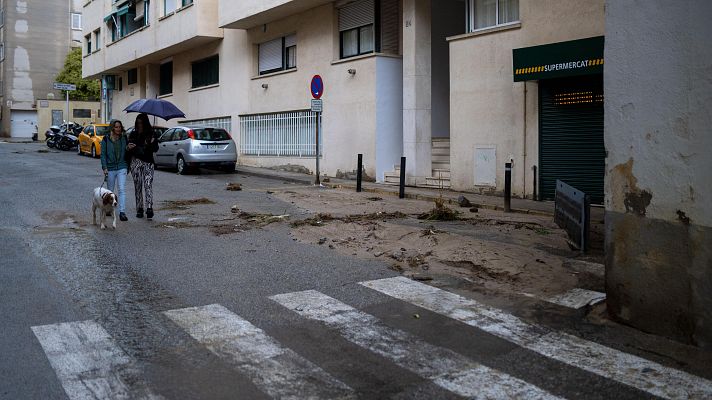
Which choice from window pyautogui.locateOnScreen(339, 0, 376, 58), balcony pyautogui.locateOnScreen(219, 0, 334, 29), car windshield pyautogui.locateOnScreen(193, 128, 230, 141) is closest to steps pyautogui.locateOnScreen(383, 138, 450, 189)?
window pyautogui.locateOnScreen(339, 0, 376, 58)

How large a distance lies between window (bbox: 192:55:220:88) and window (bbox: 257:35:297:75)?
13.2 feet

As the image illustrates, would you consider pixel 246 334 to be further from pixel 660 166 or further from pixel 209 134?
pixel 209 134

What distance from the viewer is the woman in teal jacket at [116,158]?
36.2 ft

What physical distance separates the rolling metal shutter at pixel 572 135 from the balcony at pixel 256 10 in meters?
9.64

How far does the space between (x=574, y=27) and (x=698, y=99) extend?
377 inches

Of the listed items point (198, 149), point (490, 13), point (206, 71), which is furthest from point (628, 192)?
point (206, 71)

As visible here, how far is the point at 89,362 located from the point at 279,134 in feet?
66.7

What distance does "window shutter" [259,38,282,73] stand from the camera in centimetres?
2478

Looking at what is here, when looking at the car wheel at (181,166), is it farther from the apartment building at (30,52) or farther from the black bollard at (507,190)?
the apartment building at (30,52)

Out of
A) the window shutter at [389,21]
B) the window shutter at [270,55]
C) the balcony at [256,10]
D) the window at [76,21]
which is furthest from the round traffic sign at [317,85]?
the window at [76,21]

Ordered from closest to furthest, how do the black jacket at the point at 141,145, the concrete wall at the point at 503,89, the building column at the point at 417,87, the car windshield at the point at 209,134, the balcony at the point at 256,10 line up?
the black jacket at the point at 141,145 < the concrete wall at the point at 503,89 < the building column at the point at 417,87 < the car windshield at the point at 209,134 < the balcony at the point at 256,10

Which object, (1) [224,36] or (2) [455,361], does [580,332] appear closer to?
(2) [455,361]

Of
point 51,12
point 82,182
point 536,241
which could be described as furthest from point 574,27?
point 51,12

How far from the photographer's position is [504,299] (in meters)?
6.53
